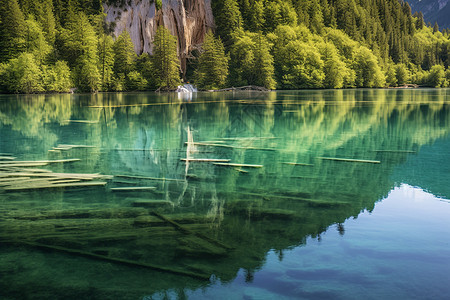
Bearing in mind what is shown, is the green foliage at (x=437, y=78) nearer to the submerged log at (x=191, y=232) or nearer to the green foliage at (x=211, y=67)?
the green foliage at (x=211, y=67)

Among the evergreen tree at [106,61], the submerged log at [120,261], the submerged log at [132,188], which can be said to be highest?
the evergreen tree at [106,61]

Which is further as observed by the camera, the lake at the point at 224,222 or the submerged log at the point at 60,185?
the submerged log at the point at 60,185

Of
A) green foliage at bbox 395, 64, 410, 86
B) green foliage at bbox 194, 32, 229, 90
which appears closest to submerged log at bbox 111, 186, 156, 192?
green foliage at bbox 194, 32, 229, 90

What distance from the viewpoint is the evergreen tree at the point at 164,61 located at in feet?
220

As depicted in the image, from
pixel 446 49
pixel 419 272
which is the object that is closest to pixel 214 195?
pixel 419 272

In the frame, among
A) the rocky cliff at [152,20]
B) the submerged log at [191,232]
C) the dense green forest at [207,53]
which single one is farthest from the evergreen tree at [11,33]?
the submerged log at [191,232]

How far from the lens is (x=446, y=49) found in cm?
15100

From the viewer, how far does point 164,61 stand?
66625 mm

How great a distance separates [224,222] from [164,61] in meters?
64.0

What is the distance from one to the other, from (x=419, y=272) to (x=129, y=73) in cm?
6632

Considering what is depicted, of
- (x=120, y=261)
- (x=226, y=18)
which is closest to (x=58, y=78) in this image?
(x=226, y=18)

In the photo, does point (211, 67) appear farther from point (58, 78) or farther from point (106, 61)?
point (58, 78)

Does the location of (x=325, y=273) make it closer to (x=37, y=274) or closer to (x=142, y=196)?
(x=37, y=274)

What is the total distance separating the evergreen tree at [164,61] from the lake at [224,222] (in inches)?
2270
